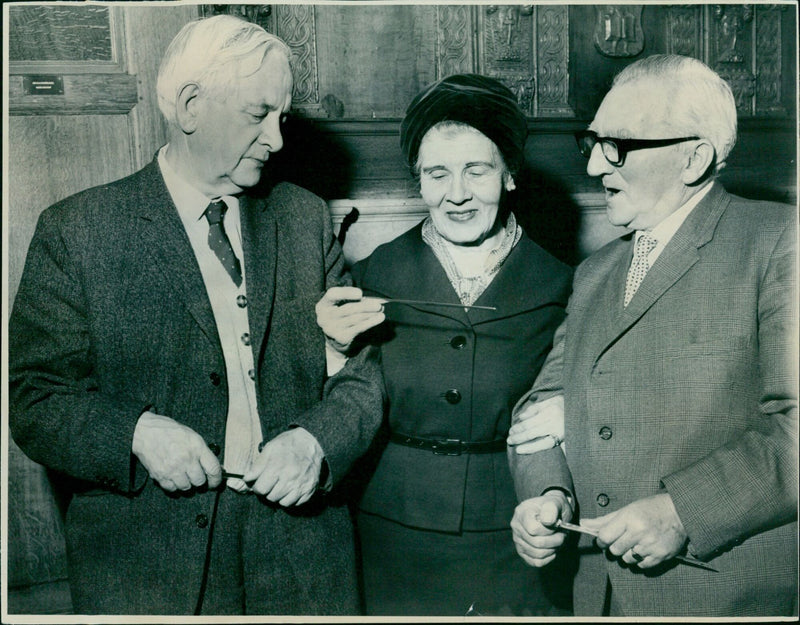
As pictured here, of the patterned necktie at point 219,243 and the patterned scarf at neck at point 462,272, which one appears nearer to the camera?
the patterned necktie at point 219,243

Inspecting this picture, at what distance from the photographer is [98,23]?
6.23 feet

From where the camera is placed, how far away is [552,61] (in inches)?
90.5

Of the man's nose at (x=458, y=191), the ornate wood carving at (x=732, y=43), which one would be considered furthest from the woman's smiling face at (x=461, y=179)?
the ornate wood carving at (x=732, y=43)

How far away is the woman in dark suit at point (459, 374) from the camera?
5.70ft

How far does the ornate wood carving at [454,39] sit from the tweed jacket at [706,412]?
96 cm

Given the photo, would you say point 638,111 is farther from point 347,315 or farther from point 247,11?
point 247,11

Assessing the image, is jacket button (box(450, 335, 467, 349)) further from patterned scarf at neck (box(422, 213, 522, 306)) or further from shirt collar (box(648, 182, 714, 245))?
shirt collar (box(648, 182, 714, 245))

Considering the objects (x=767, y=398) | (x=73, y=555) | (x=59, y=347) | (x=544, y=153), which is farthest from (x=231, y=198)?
(x=767, y=398)

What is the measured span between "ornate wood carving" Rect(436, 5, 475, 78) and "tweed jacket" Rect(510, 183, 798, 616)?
3.15ft

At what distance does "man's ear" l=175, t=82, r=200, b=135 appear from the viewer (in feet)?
5.23

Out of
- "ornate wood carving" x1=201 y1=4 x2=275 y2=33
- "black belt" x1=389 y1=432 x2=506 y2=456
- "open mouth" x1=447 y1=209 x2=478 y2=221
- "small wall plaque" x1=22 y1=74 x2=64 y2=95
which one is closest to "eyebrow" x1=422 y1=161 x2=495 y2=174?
"open mouth" x1=447 y1=209 x2=478 y2=221

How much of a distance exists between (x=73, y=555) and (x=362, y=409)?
735 millimetres

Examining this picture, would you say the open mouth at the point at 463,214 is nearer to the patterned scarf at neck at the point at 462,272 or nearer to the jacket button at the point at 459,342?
the patterned scarf at neck at the point at 462,272

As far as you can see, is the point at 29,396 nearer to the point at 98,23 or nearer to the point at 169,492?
the point at 169,492
